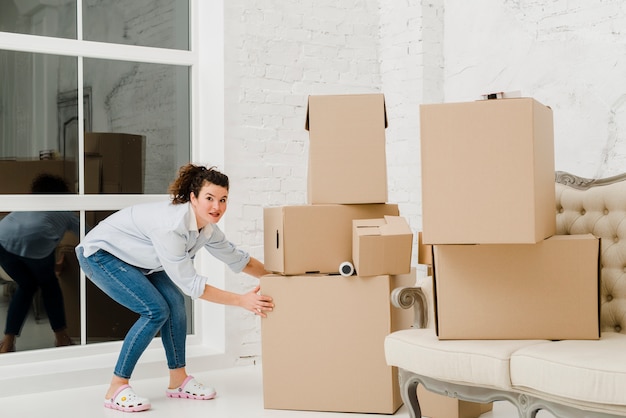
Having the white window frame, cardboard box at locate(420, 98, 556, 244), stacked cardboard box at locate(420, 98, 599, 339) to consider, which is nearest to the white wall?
the white window frame

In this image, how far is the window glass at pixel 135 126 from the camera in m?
3.63

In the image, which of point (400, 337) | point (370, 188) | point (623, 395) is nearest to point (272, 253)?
point (370, 188)

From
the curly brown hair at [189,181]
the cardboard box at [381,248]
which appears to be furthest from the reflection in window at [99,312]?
the cardboard box at [381,248]

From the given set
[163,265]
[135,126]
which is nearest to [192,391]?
[163,265]

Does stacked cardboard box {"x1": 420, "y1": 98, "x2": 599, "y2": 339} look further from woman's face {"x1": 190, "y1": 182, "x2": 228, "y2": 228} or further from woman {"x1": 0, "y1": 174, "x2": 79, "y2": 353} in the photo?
woman {"x1": 0, "y1": 174, "x2": 79, "y2": 353}

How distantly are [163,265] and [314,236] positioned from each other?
58cm

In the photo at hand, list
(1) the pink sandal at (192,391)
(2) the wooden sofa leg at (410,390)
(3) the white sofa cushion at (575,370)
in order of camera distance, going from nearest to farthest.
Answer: (3) the white sofa cushion at (575,370)
(2) the wooden sofa leg at (410,390)
(1) the pink sandal at (192,391)

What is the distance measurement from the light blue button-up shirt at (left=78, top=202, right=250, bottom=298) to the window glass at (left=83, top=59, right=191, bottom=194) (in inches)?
19.7

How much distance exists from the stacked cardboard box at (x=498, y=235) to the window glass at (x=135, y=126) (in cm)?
175

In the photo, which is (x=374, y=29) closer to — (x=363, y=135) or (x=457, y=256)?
(x=363, y=135)

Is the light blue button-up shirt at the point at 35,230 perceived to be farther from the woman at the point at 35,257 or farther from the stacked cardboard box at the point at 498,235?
the stacked cardboard box at the point at 498,235

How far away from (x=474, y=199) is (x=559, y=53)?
1.40 m

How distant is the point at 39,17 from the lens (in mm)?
3486

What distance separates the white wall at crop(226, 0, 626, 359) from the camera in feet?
11.0
